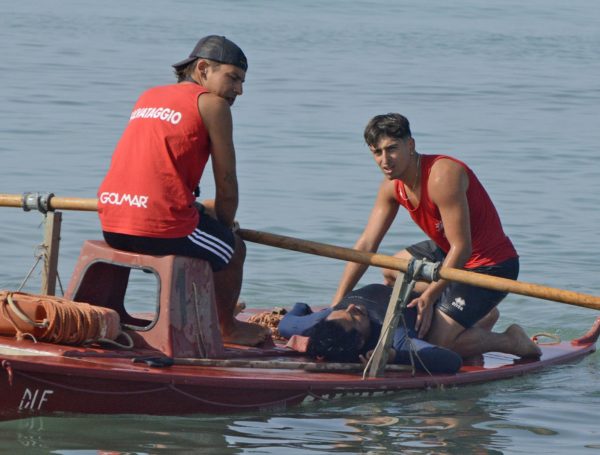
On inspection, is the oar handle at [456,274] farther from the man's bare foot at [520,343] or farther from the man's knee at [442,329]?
the man's bare foot at [520,343]

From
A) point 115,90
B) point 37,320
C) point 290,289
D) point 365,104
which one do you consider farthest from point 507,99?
point 37,320

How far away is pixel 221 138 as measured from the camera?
24.9ft

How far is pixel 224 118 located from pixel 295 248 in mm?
1018

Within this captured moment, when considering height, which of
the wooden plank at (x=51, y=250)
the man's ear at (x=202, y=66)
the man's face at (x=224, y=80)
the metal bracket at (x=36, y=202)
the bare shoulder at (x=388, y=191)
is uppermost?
the man's ear at (x=202, y=66)

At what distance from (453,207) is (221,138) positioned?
1.55 m

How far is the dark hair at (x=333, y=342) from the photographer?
828 cm

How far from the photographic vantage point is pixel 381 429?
805 cm

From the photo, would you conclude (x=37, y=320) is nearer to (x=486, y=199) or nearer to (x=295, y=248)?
(x=295, y=248)

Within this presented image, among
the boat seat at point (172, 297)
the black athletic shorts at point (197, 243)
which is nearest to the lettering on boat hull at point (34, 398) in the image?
the boat seat at point (172, 297)

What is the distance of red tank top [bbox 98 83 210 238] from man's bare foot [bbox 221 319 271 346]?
0.97 meters

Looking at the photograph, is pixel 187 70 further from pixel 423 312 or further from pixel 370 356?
pixel 423 312

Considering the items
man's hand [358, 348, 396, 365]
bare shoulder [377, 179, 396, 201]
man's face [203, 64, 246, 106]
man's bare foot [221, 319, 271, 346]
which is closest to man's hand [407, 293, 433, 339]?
man's hand [358, 348, 396, 365]

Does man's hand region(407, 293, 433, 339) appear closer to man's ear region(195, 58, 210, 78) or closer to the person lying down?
the person lying down

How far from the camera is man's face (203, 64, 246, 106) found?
25.2ft
